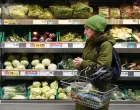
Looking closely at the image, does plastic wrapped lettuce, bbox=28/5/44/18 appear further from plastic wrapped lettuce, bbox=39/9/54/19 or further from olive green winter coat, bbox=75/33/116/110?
olive green winter coat, bbox=75/33/116/110

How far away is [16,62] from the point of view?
12.3 ft

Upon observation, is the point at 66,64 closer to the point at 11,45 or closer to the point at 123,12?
the point at 11,45

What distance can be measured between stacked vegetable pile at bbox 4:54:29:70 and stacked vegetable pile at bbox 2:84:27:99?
0.84 ft

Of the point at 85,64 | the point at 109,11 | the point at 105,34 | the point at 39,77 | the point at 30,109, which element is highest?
the point at 109,11

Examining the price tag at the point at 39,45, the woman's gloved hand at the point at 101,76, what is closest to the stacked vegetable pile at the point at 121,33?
the price tag at the point at 39,45

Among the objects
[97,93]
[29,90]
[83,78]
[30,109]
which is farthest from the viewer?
[29,90]

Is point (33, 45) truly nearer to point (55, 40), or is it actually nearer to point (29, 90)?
point (55, 40)

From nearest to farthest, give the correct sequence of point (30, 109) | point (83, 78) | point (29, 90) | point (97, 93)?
point (97, 93)
point (83, 78)
point (30, 109)
point (29, 90)

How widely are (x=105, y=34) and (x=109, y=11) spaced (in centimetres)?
124

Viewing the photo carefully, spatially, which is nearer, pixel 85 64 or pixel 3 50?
pixel 85 64

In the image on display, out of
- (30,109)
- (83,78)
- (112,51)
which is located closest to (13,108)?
(30,109)

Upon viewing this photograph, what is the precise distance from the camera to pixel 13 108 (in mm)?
3430

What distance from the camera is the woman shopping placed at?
2.42 metres

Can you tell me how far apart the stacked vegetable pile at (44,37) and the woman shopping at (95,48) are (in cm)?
112
